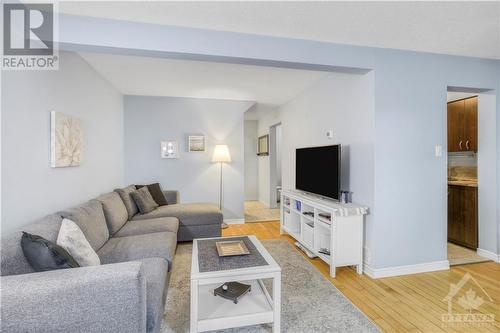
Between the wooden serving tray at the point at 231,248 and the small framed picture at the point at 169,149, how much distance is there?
290 centimetres

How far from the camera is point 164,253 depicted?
2238 millimetres

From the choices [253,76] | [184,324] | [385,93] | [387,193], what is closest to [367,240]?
[387,193]

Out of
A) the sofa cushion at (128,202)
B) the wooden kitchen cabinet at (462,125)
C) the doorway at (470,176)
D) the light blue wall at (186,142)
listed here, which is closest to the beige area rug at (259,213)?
the light blue wall at (186,142)

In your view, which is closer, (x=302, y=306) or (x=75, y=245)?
(x=75, y=245)

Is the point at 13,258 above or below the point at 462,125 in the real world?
below

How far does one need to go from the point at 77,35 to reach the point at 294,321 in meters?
2.83

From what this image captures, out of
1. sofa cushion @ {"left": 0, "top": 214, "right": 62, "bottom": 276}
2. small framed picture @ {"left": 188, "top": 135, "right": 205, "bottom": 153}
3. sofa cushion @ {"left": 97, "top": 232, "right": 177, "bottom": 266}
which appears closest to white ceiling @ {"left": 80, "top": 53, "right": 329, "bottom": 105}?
small framed picture @ {"left": 188, "top": 135, "right": 205, "bottom": 153}

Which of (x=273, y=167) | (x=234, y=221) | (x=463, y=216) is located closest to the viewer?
(x=463, y=216)

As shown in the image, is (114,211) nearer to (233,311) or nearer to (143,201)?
(143,201)

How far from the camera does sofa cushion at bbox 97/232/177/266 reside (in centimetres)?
216

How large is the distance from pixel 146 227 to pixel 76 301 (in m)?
1.80

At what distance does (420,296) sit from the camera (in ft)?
7.66

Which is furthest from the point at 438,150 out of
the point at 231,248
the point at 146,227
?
the point at 146,227

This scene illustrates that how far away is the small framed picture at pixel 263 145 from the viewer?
6.66 metres
